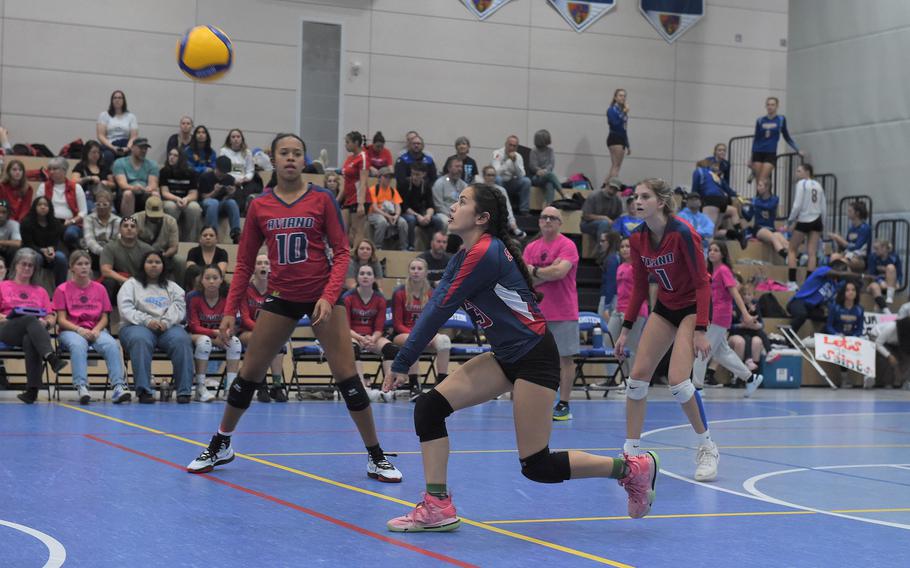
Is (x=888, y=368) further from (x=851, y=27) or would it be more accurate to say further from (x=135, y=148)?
(x=135, y=148)

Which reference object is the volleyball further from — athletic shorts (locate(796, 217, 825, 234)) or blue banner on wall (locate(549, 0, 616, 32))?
blue banner on wall (locate(549, 0, 616, 32))

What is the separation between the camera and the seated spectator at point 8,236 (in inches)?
542

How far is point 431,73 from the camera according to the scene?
2223cm

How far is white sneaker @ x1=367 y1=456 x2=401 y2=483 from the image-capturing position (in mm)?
7023

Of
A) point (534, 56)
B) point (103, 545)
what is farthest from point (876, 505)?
point (534, 56)

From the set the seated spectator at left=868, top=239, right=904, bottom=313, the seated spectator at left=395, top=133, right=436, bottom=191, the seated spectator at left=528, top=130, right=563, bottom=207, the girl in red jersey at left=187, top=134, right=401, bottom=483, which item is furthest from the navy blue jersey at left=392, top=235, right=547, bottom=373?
the seated spectator at left=868, top=239, right=904, bottom=313

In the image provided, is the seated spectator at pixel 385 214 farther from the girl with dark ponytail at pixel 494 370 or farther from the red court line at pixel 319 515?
the girl with dark ponytail at pixel 494 370

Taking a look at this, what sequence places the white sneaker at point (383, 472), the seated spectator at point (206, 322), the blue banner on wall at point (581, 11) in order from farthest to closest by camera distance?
1. the blue banner on wall at point (581, 11)
2. the seated spectator at point (206, 322)
3. the white sneaker at point (383, 472)

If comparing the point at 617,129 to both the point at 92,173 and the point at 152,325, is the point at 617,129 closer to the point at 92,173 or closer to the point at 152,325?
the point at 92,173

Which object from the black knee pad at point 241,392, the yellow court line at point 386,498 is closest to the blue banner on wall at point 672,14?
the yellow court line at point 386,498

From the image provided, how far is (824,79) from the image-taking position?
2348cm

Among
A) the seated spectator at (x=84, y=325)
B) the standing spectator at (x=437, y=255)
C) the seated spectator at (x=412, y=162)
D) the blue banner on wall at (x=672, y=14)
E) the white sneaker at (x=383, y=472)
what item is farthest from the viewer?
the blue banner on wall at (x=672, y=14)

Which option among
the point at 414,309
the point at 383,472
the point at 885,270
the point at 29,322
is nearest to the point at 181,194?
the point at 414,309

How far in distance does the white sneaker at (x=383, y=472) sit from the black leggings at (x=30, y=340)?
601 centimetres
